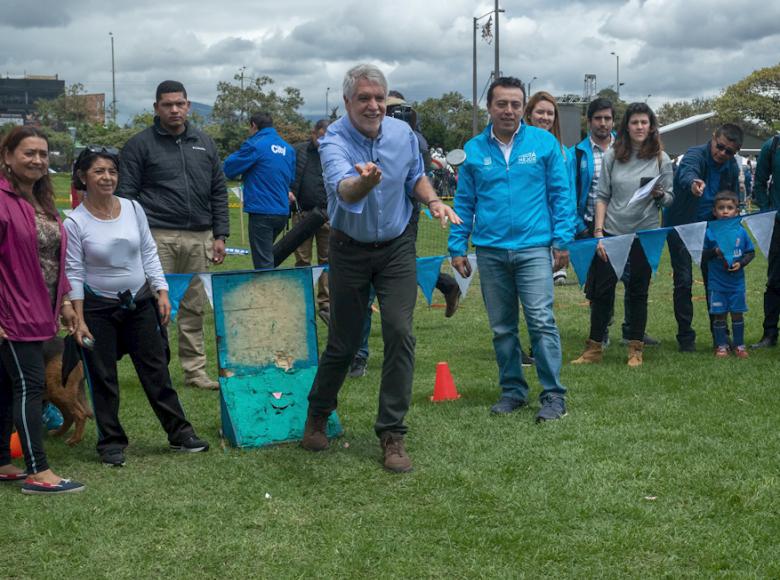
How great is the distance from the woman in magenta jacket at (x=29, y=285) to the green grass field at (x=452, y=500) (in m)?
0.29

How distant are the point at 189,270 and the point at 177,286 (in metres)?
0.18

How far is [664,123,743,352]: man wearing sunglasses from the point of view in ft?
27.1

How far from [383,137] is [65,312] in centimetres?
201

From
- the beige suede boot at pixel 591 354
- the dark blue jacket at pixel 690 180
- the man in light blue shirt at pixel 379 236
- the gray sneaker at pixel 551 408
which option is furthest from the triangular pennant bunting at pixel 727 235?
the man in light blue shirt at pixel 379 236

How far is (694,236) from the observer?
8328 mm

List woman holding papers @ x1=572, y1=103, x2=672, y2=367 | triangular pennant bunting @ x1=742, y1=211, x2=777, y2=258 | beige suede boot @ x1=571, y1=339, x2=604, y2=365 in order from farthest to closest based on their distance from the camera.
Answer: triangular pennant bunting @ x1=742, y1=211, x2=777, y2=258
beige suede boot @ x1=571, y1=339, x2=604, y2=365
woman holding papers @ x1=572, y1=103, x2=672, y2=367

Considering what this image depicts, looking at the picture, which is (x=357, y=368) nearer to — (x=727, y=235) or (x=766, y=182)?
(x=727, y=235)

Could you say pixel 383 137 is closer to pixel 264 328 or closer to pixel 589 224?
pixel 264 328

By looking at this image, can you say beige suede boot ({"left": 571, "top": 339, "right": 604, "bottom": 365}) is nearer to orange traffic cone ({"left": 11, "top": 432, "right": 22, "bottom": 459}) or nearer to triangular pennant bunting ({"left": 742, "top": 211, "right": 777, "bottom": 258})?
triangular pennant bunting ({"left": 742, "top": 211, "right": 777, "bottom": 258})

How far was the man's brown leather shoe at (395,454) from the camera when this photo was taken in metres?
5.26

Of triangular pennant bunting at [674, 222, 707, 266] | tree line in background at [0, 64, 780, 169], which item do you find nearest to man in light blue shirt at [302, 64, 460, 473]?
triangular pennant bunting at [674, 222, 707, 266]

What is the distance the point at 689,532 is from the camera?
4.23 m

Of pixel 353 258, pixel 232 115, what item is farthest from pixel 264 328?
pixel 232 115

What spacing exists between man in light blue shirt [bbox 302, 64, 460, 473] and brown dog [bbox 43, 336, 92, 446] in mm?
1602
